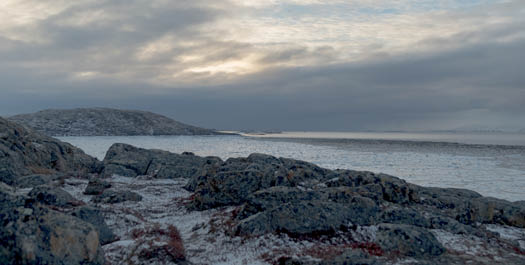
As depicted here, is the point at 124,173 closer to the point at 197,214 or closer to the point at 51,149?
the point at 51,149

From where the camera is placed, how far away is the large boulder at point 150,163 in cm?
2957

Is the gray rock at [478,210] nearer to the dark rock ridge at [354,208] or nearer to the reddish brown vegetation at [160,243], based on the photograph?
the dark rock ridge at [354,208]

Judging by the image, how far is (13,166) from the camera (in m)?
22.1

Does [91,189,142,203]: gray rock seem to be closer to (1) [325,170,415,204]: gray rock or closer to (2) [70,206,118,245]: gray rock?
(2) [70,206,118,245]: gray rock

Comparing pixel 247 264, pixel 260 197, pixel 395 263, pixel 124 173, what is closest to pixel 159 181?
pixel 124 173

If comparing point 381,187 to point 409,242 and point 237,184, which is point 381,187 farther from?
point 237,184

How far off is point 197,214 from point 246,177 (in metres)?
3.06

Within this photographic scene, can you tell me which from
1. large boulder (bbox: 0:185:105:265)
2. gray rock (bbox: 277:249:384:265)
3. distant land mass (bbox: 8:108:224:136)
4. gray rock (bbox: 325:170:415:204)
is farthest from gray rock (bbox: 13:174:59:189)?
distant land mass (bbox: 8:108:224:136)

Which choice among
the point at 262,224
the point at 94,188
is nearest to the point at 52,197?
the point at 94,188

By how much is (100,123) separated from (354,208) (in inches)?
6207

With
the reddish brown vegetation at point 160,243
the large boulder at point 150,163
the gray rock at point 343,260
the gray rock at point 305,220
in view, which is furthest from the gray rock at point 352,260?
the large boulder at point 150,163

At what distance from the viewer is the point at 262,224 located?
470 inches

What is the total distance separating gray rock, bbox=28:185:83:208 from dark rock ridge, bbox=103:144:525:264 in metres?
5.89

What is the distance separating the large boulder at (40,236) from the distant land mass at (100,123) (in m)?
131
